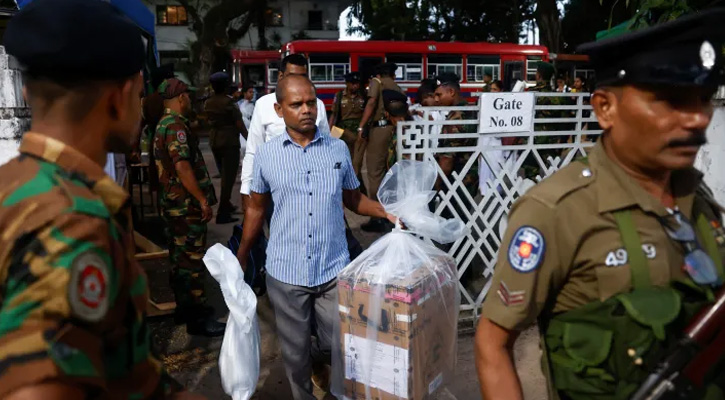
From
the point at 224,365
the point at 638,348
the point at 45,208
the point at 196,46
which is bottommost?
the point at 224,365

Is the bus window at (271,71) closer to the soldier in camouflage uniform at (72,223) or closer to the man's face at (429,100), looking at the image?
the man's face at (429,100)

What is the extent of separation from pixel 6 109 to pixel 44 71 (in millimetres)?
2649

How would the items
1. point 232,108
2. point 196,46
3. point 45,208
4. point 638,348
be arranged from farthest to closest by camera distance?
1. point 196,46
2. point 232,108
3. point 638,348
4. point 45,208

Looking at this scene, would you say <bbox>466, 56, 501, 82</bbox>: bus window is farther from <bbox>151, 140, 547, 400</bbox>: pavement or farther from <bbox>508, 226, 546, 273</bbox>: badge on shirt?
<bbox>508, 226, 546, 273</bbox>: badge on shirt

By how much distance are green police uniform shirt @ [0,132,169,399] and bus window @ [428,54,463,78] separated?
1609 centimetres

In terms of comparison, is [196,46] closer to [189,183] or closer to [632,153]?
[189,183]

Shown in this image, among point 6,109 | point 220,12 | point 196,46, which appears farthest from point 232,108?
point 196,46

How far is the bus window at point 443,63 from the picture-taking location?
1673cm

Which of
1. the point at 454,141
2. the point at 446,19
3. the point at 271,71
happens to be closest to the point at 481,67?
the point at 271,71

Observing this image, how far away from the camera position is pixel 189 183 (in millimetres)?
4039

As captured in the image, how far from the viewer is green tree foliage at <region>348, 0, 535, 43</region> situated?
2959cm

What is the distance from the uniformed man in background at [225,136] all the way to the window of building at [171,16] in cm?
3182

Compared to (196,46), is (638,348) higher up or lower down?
lower down

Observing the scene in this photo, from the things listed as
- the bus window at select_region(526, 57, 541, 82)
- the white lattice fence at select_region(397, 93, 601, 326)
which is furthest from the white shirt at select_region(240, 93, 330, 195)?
the bus window at select_region(526, 57, 541, 82)
